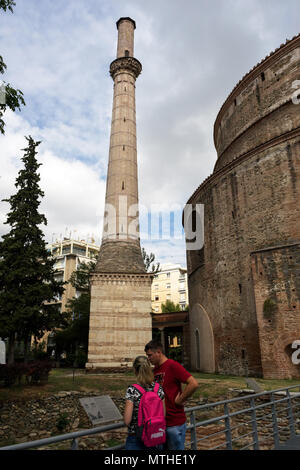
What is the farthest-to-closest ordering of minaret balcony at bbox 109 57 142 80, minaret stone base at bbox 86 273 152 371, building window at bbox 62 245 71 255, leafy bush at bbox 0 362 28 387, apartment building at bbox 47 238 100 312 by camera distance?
building window at bbox 62 245 71 255 → apartment building at bbox 47 238 100 312 → minaret balcony at bbox 109 57 142 80 → minaret stone base at bbox 86 273 152 371 → leafy bush at bbox 0 362 28 387

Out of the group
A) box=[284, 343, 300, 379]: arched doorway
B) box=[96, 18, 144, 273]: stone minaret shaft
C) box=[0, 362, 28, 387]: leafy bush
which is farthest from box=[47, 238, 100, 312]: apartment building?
box=[284, 343, 300, 379]: arched doorway

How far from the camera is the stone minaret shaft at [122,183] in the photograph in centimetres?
2159

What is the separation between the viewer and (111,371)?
1792 cm

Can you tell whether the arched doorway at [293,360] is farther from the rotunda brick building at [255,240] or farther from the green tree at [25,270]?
the green tree at [25,270]

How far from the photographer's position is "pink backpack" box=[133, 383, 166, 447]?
300cm

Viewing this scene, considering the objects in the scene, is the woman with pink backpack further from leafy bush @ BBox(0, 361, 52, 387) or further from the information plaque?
leafy bush @ BBox(0, 361, 52, 387)

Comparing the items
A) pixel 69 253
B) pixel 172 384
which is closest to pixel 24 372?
pixel 172 384

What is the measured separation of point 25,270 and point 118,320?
19.8ft

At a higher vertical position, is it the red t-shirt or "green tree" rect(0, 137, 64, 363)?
"green tree" rect(0, 137, 64, 363)

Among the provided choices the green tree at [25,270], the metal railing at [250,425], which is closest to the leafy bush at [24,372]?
the green tree at [25,270]

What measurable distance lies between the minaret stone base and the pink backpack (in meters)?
15.9

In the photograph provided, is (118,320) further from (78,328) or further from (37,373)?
(78,328)

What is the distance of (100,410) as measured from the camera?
27.8 feet

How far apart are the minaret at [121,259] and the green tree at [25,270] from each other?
2.74 meters
